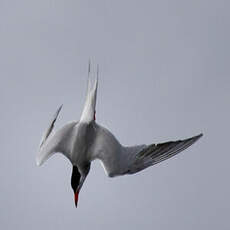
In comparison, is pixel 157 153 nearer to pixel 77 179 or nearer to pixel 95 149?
pixel 95 149

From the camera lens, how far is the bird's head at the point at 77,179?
37.4ft

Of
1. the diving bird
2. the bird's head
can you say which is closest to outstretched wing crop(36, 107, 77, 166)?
the diving bird

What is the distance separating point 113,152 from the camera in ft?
37.1

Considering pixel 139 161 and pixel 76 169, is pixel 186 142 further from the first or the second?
pixel 76 169

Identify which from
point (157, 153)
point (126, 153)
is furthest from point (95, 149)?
point (157, 153)

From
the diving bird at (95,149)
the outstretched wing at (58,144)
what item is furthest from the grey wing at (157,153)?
the outstretched wing at (58,144)

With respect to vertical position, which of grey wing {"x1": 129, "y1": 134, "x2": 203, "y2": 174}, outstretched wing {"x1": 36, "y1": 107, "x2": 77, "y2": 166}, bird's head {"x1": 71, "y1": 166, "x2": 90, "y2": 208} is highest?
outstretched wing {"x1": 36, "y1": 107, "x2": 77, "y2": 166}

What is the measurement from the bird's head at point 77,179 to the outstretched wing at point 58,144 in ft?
0.98

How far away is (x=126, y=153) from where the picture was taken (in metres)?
11.5

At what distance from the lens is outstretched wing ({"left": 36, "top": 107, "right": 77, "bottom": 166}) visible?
11.5 m

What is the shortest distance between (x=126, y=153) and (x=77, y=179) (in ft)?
2.97

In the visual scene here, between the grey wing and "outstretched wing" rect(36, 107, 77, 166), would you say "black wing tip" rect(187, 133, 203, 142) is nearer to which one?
the grey wing

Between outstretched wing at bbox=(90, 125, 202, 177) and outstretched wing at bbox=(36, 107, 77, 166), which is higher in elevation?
outstretched wing at bbox=(36, 107, 77, 166)

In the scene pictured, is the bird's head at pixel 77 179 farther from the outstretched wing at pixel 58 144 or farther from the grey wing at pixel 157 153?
the grey wing at pixel 157 153
